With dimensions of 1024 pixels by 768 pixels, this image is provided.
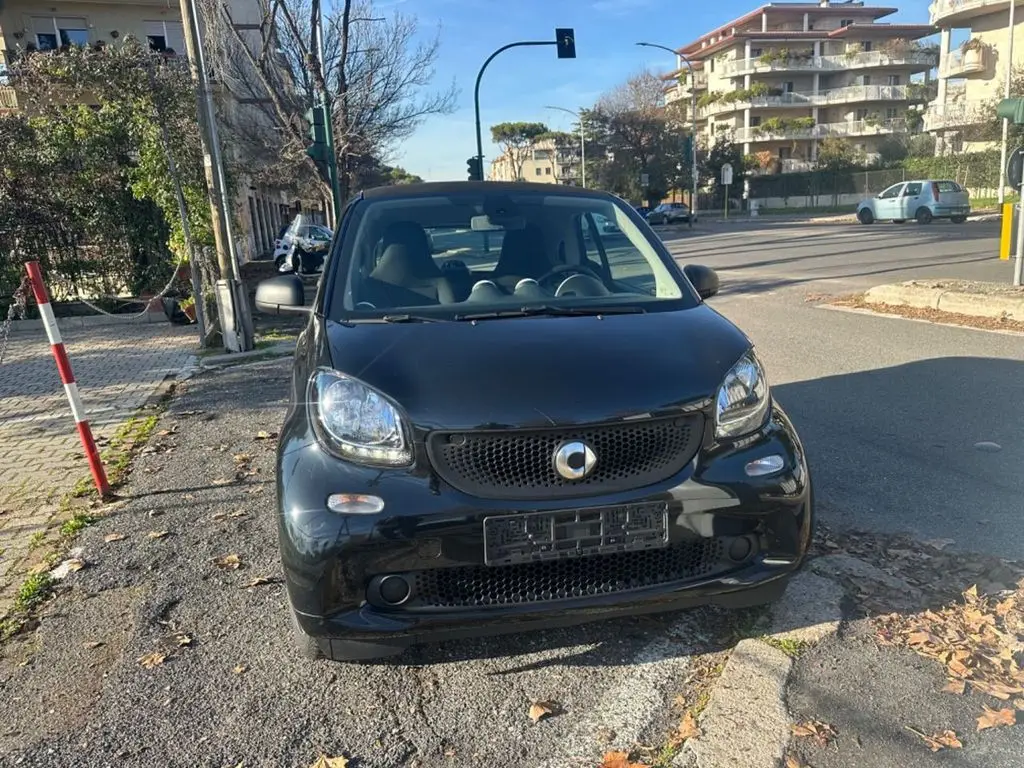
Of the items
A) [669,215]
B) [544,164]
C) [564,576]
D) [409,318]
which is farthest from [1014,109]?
[544,164]

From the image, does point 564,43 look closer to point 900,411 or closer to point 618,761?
point 900,411

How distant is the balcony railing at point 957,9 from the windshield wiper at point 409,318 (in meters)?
53.2

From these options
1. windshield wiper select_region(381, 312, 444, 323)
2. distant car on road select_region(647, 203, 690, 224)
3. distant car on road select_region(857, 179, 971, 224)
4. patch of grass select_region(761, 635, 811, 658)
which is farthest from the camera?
distant car on road select_region(647, 203, 690, 224)

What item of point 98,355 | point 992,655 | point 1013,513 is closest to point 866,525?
point 1013,513

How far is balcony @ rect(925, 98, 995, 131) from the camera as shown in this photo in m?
43.1

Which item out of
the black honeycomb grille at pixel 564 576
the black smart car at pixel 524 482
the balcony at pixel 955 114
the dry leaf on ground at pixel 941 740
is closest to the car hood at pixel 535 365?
the black smart car at pixel 524 482

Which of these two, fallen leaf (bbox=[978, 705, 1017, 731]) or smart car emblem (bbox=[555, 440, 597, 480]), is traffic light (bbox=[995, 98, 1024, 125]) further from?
smart car emblem (bbox=[555, 440, 597, 480])

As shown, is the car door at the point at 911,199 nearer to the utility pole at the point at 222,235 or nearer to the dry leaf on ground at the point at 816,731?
the utility pole at the point at 222,235

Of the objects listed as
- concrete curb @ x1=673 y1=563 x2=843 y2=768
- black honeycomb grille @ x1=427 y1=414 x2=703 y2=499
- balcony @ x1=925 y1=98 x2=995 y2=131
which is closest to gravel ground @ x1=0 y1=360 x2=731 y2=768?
concrete curb @ x1=673 y1=563 x2=843 y2=768

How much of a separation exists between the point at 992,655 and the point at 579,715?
148cm

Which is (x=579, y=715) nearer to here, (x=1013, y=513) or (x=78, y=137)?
(x=1013, y=513)

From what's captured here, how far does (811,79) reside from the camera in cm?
6712

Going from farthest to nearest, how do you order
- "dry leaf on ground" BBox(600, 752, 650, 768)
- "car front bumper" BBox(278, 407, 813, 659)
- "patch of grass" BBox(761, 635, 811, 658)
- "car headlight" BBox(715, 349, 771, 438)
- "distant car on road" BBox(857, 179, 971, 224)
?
"distant car on road" BBox(857, 179, 971, 224)
"patch of grass" BBox(761, 635, 811, 658)
"car headlight" BBox(715, 349, 771, 438)
"car front bumper" BBox(278, 407, 813, 659)
"dry leaf on ground" BBox(600, 752, 650, 768)

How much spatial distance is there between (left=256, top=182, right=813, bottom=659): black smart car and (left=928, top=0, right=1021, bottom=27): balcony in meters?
53.2
